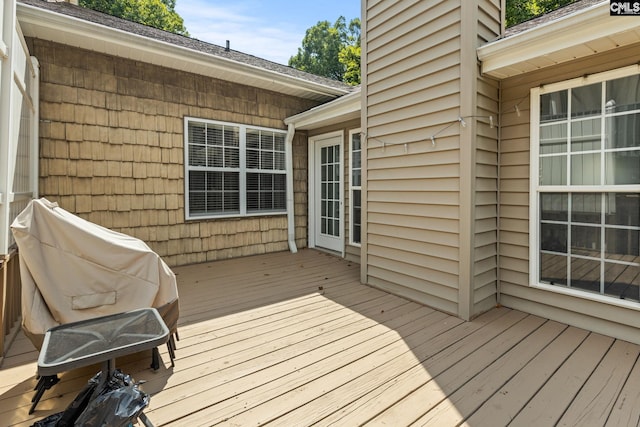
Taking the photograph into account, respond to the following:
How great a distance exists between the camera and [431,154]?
330 centimetres

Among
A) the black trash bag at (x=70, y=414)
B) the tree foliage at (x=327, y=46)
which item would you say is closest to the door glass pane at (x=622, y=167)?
the black trash bag at (x=70, y=414)

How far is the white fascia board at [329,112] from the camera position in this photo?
181 inches

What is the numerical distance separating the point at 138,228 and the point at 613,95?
561 centimetres

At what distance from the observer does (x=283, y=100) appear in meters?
6.00

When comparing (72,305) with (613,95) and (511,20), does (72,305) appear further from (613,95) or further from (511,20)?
(511,20)

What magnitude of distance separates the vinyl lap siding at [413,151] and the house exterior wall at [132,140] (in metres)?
2.59

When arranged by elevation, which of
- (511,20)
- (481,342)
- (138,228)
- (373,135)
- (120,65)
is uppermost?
(511,20)

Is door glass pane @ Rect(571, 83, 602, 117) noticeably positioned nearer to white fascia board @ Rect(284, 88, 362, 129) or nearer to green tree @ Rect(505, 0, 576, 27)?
white fascia board @ Rect(284, 88, 362, 129)

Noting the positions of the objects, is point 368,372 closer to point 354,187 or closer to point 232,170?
point 354,187

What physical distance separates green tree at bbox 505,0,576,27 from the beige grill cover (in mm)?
16512

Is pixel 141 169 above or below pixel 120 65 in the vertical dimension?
below

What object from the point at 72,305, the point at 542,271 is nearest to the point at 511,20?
the point at 542,271

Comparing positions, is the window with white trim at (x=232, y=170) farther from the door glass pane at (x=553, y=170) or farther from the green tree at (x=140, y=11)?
the green tree at (x=140, y=11)

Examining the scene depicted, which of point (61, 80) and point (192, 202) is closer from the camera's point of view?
point (61, 80)
